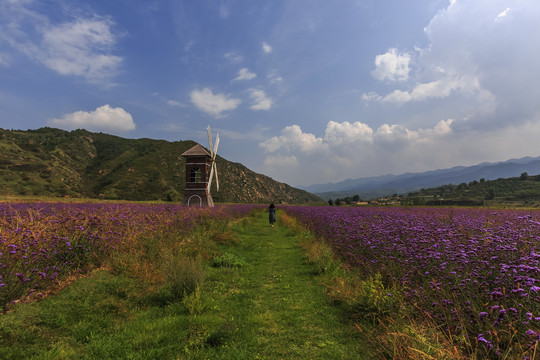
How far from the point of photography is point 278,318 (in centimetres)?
488

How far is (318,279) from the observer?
7098mm

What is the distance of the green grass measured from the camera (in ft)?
11.0

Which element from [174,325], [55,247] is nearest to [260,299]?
[174,325]

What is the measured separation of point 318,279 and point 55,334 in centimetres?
595


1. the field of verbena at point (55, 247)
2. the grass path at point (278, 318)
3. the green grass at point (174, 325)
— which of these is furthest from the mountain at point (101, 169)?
the green grass at point (174, 325)

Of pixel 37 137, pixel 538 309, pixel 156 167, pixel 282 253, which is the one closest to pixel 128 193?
pixel 156 167

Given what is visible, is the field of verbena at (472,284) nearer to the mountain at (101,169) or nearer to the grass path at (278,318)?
the grass path at (278,318)

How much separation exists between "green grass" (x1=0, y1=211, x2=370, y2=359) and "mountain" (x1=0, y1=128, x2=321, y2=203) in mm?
63617

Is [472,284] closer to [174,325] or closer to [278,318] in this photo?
[278,318]

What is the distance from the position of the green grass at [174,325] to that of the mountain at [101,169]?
209 ft

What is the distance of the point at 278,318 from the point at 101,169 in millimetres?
100089

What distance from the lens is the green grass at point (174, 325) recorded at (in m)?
3.34

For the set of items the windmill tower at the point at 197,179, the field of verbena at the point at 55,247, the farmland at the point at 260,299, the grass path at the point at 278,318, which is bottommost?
the grass path at the point at 278,318

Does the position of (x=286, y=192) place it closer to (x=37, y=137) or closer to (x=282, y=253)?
(x=37, y=137)
